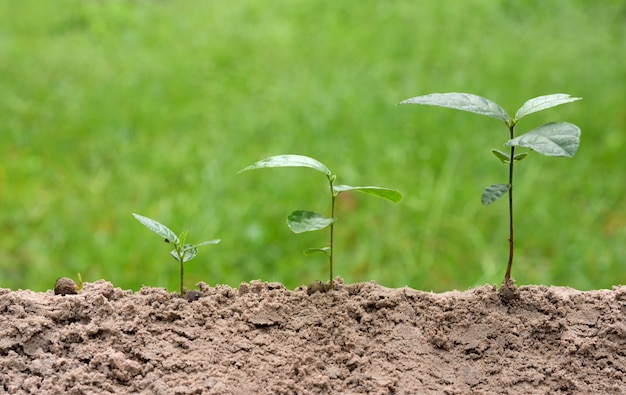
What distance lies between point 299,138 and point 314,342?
2.37 meters

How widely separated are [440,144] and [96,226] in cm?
140

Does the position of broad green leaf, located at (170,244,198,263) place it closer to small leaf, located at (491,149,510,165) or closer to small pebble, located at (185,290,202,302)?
small pebble, located at (185,290,202,302)

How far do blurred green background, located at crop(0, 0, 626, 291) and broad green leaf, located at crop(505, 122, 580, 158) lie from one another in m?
1.39

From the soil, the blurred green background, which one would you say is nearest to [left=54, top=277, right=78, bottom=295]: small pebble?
the soil

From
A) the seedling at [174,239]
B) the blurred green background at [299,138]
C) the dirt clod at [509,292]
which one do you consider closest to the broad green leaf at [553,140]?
the dirt clod at [509,292]

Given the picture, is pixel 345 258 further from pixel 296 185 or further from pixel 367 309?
pixel 367 309

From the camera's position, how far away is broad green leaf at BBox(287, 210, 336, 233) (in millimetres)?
824

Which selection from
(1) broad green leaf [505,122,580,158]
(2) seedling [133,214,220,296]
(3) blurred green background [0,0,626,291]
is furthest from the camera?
(3) blurred green background [0,0,626,291]

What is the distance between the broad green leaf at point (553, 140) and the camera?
74cm

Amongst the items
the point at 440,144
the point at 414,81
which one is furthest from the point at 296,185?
the point at 414,81

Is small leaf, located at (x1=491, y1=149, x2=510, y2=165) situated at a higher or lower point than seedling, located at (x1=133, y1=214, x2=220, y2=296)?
higher

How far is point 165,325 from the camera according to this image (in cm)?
85

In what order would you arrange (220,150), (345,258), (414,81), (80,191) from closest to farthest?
(345,258)
(80,191)
(220,150)
(414,81)

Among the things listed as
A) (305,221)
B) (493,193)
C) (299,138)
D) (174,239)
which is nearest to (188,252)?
(174,239)
